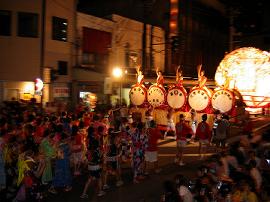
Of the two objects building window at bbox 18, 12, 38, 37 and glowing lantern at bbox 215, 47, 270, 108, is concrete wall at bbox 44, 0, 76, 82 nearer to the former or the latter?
building window at bbox 18, 12, 38, 37

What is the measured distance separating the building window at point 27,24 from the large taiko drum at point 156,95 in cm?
746

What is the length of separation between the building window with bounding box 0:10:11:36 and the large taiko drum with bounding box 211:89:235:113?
11.8m

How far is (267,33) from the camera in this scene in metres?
39.6

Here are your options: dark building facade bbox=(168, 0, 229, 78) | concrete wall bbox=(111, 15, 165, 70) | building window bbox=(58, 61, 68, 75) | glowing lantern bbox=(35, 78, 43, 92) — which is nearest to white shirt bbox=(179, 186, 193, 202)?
glowing lantern bbox=(35, 78, 43, 92)

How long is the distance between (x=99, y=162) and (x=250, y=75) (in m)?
10.4

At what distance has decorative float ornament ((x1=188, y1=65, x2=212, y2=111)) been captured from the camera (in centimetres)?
1795

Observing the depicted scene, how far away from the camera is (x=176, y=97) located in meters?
18.9

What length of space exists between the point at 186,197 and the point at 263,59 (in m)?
11.7

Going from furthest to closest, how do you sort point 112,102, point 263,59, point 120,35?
point 120,35, point 112,102, point 263,59

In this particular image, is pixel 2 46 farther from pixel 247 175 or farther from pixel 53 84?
pixel 247 175

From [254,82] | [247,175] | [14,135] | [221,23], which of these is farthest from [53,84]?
[221,23]

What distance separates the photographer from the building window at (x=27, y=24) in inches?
859

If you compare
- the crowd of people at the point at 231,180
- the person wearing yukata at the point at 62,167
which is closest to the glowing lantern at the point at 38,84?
the person wearing yukata at the point at 62,167

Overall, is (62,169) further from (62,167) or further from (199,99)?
(199,99)
